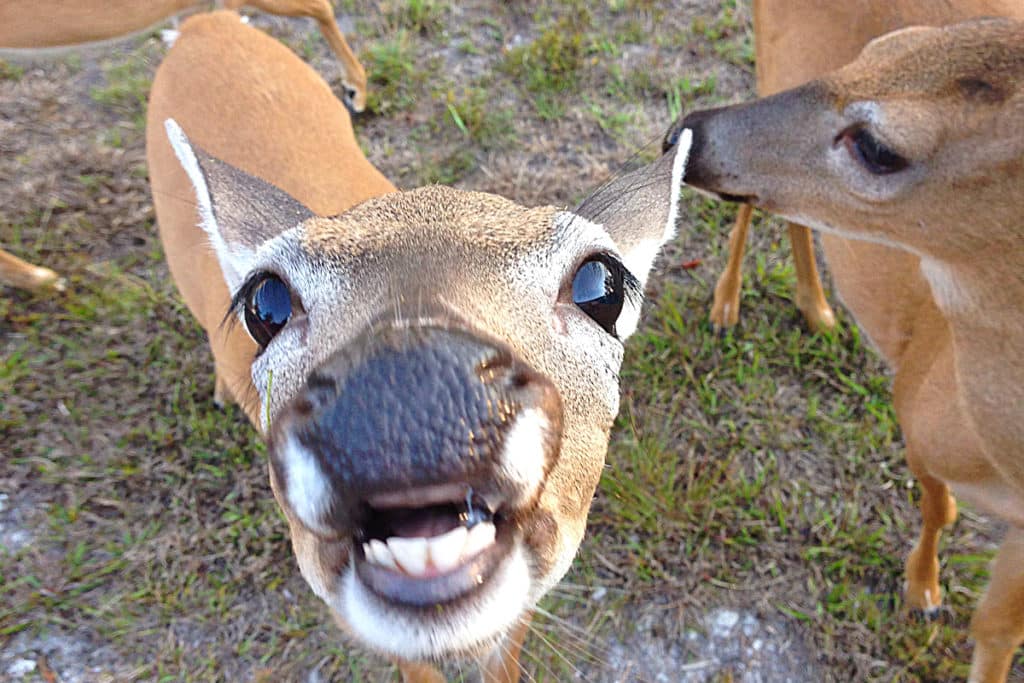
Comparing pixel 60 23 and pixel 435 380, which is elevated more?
pixel 435 380

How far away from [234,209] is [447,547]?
1.41 metres

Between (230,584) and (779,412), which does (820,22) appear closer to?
(779,412)

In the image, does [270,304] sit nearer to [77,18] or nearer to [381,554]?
[381,554]

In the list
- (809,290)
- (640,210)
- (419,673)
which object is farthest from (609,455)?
(640,210)

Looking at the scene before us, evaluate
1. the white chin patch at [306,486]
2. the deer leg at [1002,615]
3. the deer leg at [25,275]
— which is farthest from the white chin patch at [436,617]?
the deer leg at [25,275]

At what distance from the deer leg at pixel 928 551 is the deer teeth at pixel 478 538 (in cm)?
237

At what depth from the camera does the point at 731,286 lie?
401cm

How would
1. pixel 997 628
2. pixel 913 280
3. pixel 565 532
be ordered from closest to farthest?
1. pixel 565 532
2. pixel 997 628
3. pixel 913 280

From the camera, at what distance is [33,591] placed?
3.43 meters

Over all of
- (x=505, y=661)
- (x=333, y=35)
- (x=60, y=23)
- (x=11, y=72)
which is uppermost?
(x=60, y=23)

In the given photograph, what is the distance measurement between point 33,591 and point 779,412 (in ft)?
11.5

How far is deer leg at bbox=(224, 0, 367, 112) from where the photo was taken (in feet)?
14.9

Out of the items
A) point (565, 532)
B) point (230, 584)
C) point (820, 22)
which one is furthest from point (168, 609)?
point (820, 22)

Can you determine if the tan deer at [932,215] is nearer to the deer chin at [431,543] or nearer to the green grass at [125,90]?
the deer chin at [431,543]
